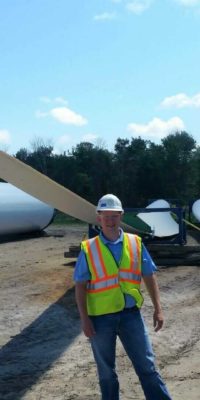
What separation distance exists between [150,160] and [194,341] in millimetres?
43590

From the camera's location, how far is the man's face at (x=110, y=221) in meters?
3.77

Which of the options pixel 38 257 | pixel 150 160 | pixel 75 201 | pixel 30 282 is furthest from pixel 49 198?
pixel 150 160

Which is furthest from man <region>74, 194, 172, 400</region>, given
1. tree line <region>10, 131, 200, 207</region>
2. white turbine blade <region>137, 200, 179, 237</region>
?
tree line <region>10, 131, 200, 207</region>

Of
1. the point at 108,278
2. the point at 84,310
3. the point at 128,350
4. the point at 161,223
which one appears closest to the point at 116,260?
the point at 108,278

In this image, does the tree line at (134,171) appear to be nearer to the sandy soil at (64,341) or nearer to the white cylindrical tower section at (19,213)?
the white cylindrical tower section at (19,213)

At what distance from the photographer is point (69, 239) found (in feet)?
61.9

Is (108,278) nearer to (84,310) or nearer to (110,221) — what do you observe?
(84,310)

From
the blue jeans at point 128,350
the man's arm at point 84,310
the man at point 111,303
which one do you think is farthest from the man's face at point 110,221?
the blue jeans at point 128,350

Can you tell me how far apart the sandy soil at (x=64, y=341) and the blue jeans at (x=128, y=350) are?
905 mm

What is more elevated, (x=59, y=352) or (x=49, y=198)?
(x=49, y=198)

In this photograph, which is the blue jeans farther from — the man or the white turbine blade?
the white turbine blade

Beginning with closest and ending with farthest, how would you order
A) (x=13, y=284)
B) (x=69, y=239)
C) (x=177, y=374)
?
(x=177, y=374) < (x=13, y=284) < (x=69, y=239)

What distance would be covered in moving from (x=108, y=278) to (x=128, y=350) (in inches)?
20.7

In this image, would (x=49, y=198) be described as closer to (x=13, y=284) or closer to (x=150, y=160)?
(x=13, y=284)
